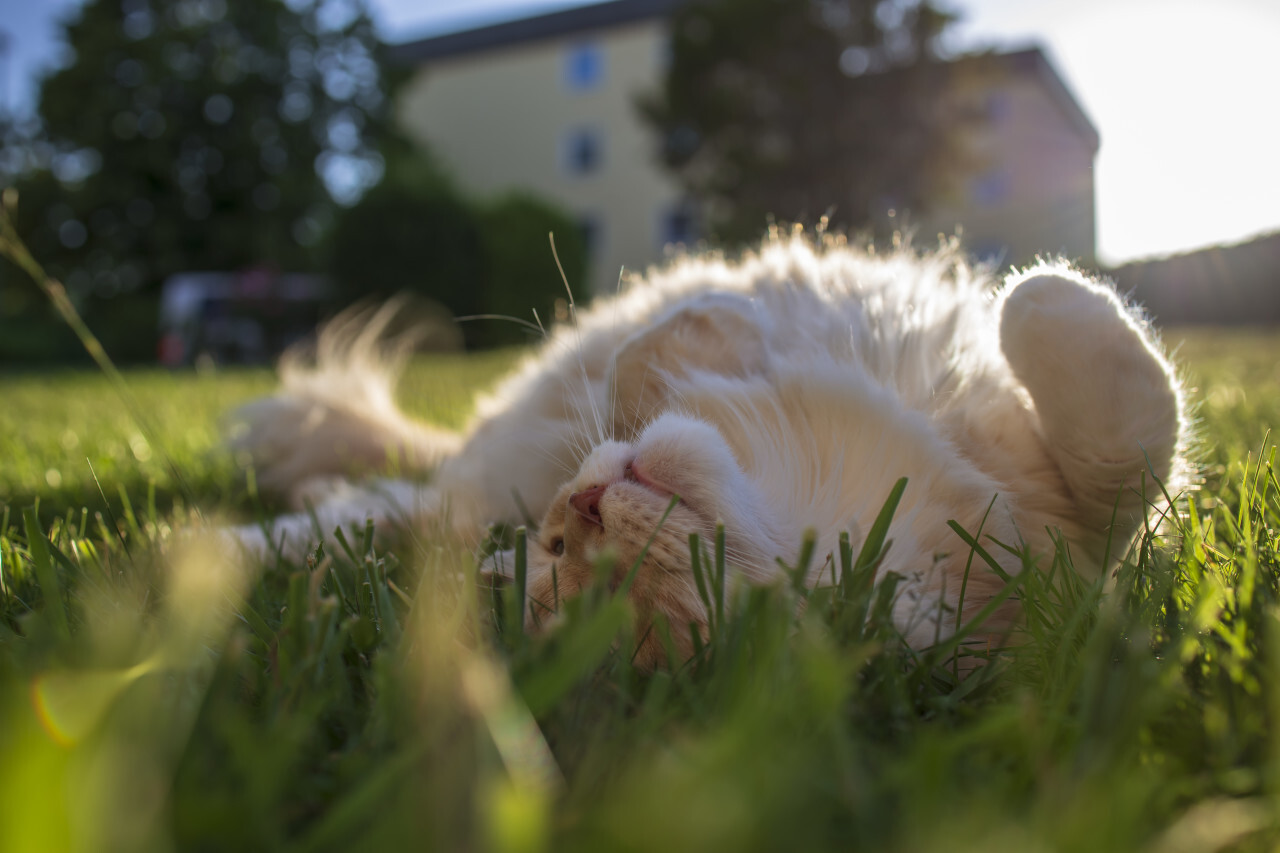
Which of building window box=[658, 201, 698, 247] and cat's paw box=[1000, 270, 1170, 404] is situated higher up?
building window box=[658, 201, 698, 247]

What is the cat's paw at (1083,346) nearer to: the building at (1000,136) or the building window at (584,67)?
the building at (1000,136)

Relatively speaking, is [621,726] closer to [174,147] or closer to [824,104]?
[824,104]

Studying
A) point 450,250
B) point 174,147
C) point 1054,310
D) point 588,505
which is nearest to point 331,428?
point 588,505

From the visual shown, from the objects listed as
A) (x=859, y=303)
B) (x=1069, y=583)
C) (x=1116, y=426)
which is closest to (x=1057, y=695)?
(x=1069, y=583)

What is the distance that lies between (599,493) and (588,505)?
0.02 metres

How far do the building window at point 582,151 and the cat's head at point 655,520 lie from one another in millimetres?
23786

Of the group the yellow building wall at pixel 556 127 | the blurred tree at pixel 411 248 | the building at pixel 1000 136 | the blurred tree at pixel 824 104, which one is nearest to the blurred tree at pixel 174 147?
the yellow building wall at pixel 556 127

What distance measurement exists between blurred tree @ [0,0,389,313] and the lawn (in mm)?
22094

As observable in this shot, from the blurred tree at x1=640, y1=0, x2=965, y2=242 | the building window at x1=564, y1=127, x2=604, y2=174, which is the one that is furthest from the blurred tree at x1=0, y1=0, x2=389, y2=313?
the blurred tree at x1=640, y1=0, x2=965, y2=242

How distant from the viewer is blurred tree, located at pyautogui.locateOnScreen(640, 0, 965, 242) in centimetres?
1659

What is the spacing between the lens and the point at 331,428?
2.33 m

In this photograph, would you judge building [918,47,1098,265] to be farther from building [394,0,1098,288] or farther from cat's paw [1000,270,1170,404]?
cat's paw [1000,270,1170,404]

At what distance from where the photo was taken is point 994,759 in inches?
26.1

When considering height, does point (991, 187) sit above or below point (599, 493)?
above
